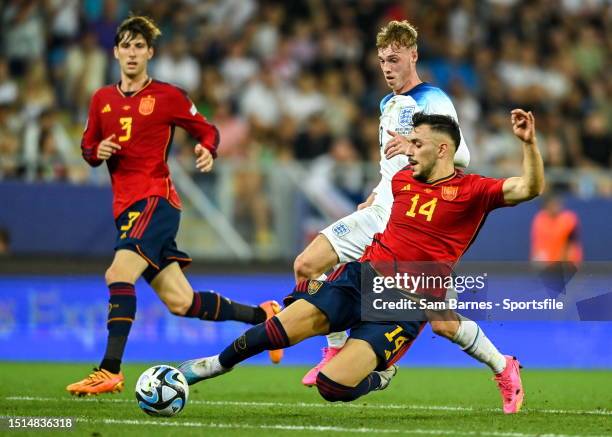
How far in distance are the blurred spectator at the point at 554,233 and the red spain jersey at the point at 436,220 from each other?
6703mm

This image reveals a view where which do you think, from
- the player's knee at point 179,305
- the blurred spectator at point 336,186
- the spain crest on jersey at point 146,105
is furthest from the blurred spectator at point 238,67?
the player's knee at point 179,305

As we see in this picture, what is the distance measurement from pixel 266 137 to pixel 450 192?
816 cm

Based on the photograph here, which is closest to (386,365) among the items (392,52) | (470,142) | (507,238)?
(392,52)

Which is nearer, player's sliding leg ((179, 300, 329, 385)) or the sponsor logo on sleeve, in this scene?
player's sliding leg ((179, 300, 329, 385))

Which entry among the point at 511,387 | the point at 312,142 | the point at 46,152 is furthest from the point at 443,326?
the point at 312,142

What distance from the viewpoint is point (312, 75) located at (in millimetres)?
16031

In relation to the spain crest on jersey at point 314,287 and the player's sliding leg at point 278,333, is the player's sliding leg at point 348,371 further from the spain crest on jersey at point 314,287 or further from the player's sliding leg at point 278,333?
the spain crest on jersey at point 314,287

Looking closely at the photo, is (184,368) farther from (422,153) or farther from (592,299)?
(592,299)

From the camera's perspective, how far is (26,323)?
40.0ft

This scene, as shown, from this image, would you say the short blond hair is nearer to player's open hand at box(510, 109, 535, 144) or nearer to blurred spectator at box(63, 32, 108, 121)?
player's open hand at box(510, 109, 535, 144)

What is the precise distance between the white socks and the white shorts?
1334 millimetres

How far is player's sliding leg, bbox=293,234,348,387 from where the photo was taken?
8156 mm

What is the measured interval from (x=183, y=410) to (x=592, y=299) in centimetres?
263

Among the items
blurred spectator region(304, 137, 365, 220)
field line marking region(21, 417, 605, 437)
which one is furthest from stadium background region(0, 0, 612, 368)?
field line marking region(21, 417, 605, 437)
